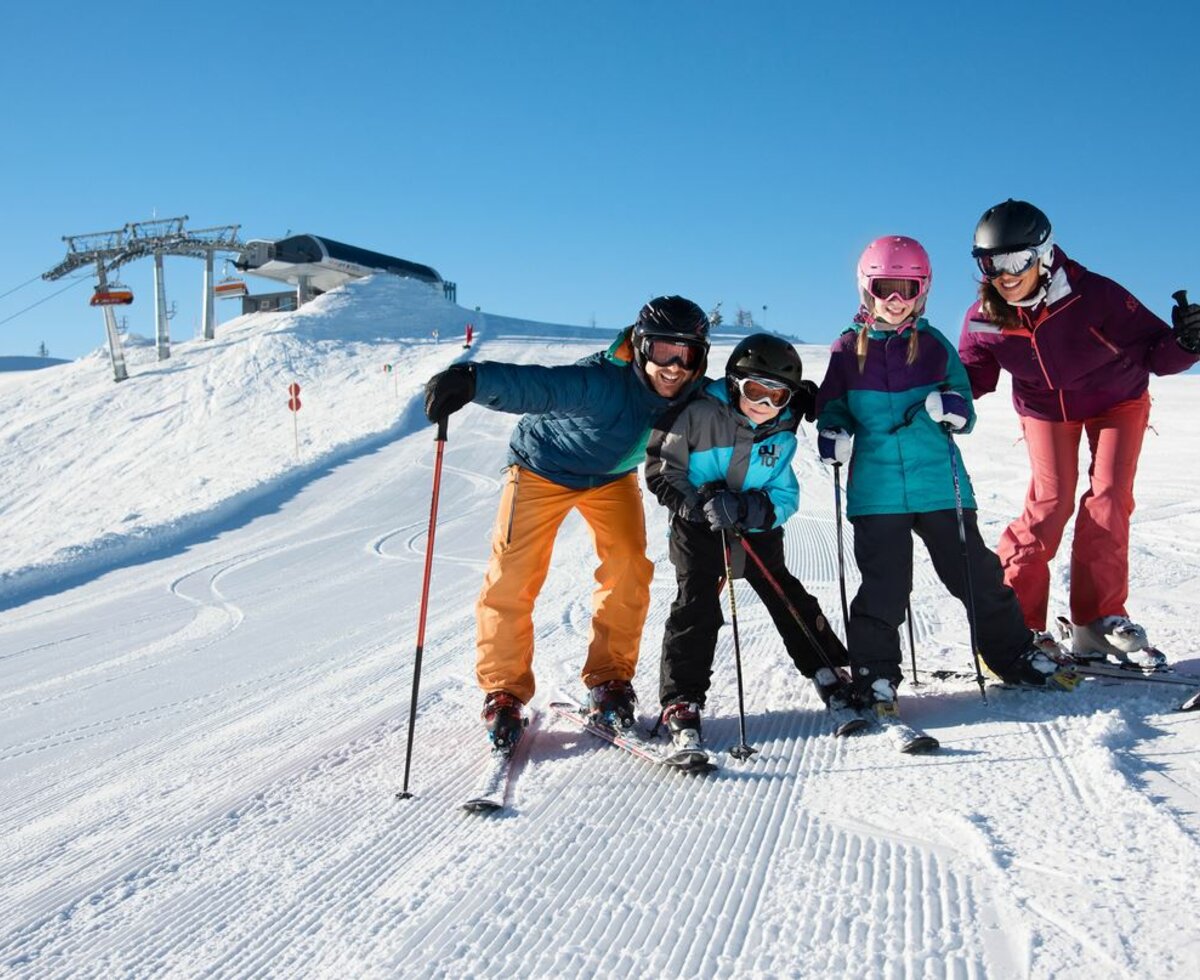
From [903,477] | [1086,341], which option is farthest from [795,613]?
[1086,341]

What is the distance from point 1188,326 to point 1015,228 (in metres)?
0.74

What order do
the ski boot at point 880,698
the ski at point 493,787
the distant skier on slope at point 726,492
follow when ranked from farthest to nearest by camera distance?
the distant skier on slope at point 726,492
the ski boot at point 880,698
the ski at point 493,787

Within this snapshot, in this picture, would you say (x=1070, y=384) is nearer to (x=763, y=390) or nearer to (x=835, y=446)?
(x=835, y=446)

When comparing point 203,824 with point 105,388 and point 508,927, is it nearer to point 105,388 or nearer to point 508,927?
point 508,927

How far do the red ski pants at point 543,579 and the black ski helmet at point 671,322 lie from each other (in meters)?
0.66

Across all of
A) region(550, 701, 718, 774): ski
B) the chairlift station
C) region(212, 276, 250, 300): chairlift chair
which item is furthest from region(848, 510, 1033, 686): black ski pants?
region(212, 276, 250, 300): chairlift chair

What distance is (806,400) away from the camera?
11.8 ft

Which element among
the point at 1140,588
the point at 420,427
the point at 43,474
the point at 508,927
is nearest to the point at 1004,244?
the point at 1140,588

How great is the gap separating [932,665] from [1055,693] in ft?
2.26

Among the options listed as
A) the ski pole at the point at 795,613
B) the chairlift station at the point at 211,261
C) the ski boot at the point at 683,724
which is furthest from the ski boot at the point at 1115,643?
the chairlift station at the point at 211,261

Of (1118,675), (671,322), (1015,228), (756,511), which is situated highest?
(1015,228)

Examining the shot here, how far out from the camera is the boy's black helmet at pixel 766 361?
336 cm

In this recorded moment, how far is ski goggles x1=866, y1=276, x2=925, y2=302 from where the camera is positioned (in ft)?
11.3

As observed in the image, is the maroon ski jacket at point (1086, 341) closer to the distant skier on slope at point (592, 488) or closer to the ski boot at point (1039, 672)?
the ski boot at point (1039, 672)
